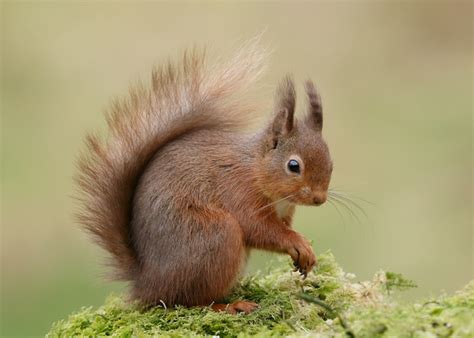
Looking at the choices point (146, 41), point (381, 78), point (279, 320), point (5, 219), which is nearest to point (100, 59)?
point (146, 41)

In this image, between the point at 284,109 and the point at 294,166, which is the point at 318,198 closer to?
the point at 294,166

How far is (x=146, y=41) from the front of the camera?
8.90 metres

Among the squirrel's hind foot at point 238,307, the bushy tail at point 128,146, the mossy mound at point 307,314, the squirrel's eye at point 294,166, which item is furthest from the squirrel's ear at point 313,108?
the squirrel's hind foot at point 238,307

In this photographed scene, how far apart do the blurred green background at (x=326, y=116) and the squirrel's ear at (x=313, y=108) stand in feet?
8.89

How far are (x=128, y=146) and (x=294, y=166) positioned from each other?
594 mm

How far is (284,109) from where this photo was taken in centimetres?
298

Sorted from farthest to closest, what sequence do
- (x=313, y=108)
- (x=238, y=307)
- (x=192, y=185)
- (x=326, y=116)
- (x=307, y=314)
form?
(x=326, y=116)
(x=313, y=108)
(x=192, y=185)
(x=238, y=307)
(x=307, y=314)

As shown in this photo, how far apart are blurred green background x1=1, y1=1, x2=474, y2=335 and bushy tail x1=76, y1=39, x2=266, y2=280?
271cm

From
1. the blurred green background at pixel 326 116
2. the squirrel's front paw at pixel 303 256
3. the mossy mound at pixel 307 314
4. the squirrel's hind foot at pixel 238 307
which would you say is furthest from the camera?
the blurred green background at pixel 326 116

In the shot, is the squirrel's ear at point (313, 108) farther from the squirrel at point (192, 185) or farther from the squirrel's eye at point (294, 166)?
the squirrel's eye at point (294, 166)

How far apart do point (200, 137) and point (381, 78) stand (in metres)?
6.44

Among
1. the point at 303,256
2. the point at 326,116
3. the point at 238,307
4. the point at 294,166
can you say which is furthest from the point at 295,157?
the point at 326,116

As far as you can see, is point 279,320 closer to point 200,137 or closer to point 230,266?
point 230,266

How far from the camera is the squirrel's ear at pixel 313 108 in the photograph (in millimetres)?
2994
